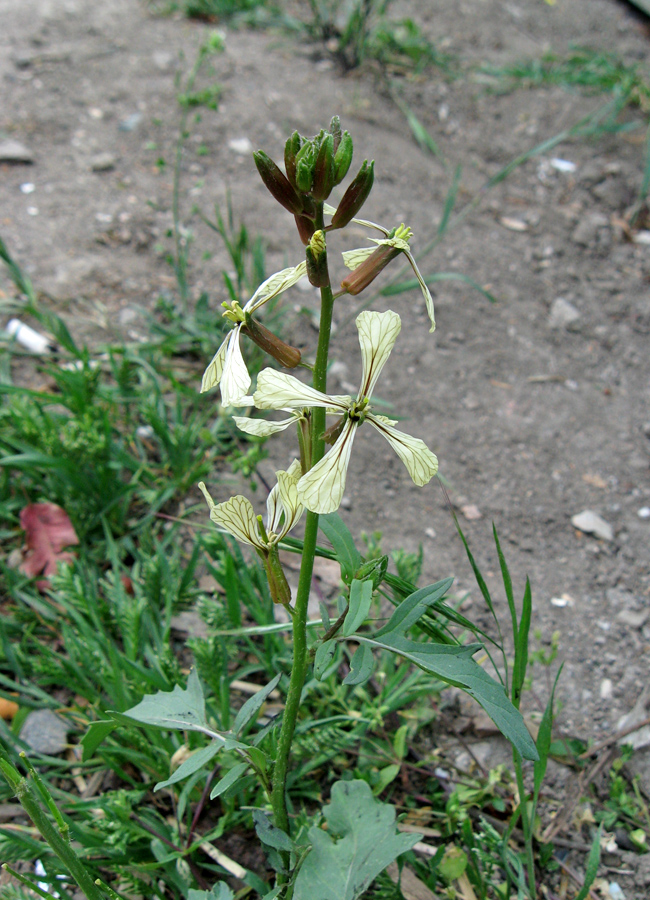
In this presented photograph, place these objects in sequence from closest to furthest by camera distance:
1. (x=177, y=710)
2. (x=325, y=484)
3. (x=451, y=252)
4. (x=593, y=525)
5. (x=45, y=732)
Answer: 1. (x=325, y=484)
2. (x=177, y=710)
3. (x=45, y=732)
4. (x=593, y=525)
5. (x=451, y=252)

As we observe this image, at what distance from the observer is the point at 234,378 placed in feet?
3.57

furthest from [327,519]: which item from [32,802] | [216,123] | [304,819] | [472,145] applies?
[472,145]

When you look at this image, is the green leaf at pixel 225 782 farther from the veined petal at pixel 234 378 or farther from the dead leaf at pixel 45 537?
the dead leaf at pixel 45 537

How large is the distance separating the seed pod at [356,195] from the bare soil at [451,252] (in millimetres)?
1362

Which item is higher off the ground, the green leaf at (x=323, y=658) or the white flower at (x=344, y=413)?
the white flower at (x=344, y=413)

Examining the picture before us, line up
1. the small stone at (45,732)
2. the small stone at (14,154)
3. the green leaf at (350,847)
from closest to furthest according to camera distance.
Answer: the green leaf at (350,847), the small stone at (45,732), the small stone at (14,154)

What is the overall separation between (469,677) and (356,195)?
0.81 meters

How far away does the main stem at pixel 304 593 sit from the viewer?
3.60 feet

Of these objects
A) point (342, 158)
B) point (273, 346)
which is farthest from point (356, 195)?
point (273, 346)

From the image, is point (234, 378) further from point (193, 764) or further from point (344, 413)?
point (193, 764)

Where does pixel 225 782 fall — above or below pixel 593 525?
above

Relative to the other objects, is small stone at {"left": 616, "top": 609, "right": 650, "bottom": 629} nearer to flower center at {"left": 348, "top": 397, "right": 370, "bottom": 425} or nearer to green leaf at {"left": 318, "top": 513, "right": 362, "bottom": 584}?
green leaf at {"left": 318, "top": 513, "right": 362, "bottom": 584}

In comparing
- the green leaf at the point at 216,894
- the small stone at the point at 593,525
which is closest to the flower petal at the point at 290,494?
the green leaf at the point at 216,894

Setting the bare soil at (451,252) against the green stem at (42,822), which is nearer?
the green stem at (42,822)
